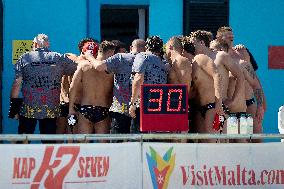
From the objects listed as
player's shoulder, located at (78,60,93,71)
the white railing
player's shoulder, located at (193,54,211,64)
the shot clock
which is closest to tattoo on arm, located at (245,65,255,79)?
player's shoulder, located at (193,54,211,64)

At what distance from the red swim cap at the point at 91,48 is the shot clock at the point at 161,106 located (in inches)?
72.7

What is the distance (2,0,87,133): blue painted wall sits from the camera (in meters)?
10.7

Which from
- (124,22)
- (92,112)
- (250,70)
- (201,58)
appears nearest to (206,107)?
(201,58)

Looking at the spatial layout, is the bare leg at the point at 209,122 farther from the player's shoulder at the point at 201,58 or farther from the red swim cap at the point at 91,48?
the red swim cap at the point at 91,48

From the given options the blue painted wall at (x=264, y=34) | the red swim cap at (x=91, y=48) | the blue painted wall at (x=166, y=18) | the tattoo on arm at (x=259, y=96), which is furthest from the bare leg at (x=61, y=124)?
the blue painted wall at (x=264, y=34)

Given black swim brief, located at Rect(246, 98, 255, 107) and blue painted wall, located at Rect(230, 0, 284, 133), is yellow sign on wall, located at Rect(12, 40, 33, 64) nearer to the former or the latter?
blue painted wall, located at Rect(230, 0, 284, 133)

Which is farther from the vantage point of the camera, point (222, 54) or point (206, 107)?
point (222, 54)

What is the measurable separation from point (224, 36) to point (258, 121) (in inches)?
51.0

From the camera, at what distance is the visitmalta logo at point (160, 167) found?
634 cm

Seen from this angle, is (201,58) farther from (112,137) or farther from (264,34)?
(264,34)

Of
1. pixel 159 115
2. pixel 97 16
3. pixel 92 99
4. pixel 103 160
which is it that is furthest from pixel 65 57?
pixel 97 16

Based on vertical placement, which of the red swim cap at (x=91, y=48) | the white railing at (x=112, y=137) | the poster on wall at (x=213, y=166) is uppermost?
the red swim cap at (x=91, y=48)

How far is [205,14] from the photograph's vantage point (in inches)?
462

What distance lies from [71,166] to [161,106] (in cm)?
123
